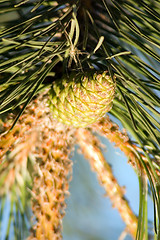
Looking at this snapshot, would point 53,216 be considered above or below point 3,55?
below

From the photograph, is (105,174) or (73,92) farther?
(105,174)

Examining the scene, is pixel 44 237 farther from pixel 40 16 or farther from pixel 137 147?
pixel 40 16

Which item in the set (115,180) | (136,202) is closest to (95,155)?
(115,180)

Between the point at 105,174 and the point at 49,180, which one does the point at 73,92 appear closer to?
the point at 49,180

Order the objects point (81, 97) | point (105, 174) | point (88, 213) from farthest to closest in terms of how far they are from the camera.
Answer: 1. point (88, 213)
2. point (105, 174)
3. point (81, 97)

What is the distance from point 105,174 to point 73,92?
0.27 meters

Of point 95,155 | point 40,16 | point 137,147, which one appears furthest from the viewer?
point 95,155

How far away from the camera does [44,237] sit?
423mm

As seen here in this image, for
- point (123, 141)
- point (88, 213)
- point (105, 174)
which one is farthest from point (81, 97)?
point (88, 213)

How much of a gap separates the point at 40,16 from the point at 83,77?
0.08 metres

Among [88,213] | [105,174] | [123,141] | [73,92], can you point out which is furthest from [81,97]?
[88,213]

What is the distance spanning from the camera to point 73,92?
342 millimetres

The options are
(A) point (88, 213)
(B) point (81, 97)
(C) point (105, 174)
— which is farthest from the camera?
(A) point (88, 213)

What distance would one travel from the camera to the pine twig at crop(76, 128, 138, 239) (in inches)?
21.0
